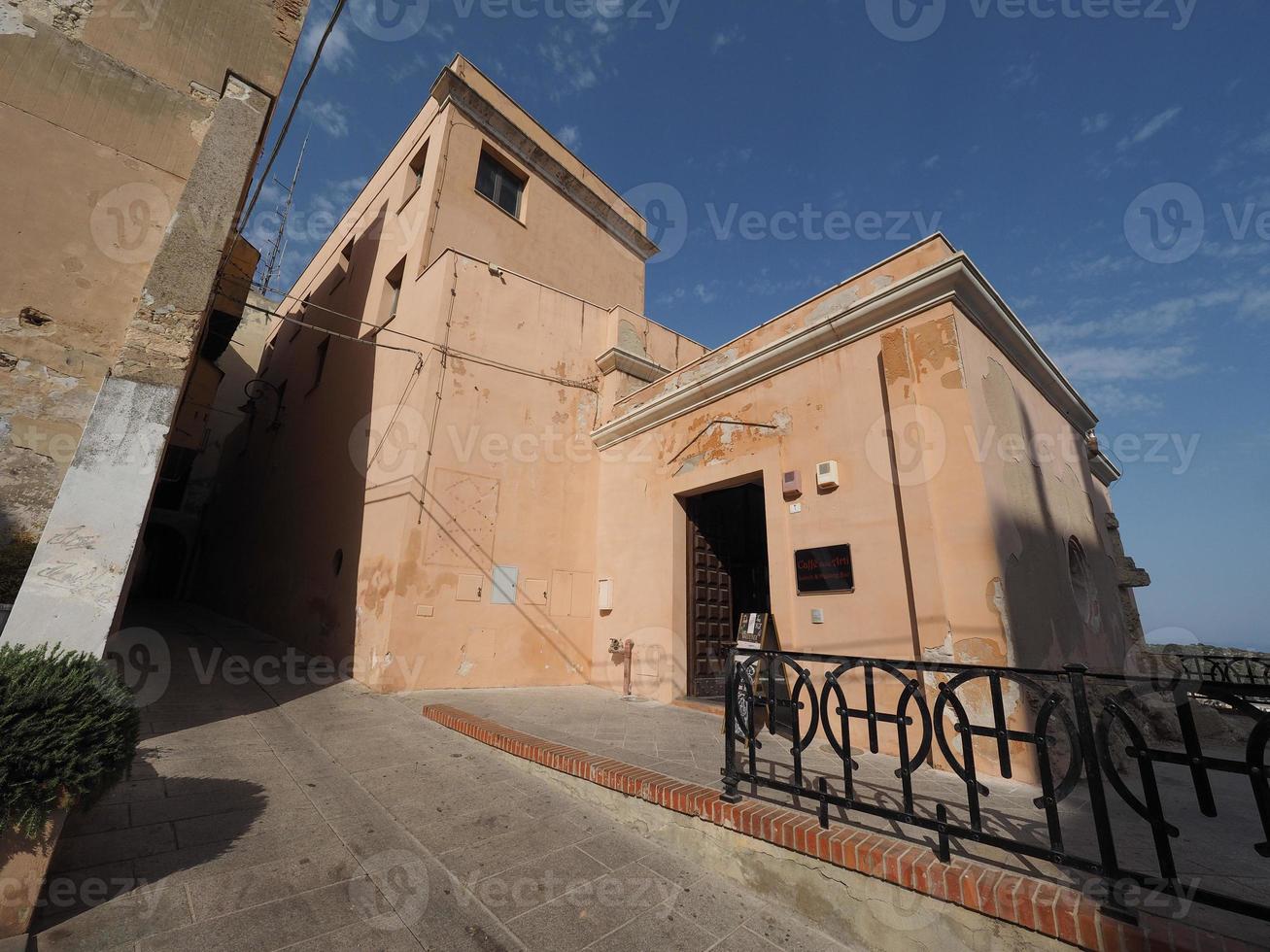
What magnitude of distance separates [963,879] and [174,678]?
28.7 ft

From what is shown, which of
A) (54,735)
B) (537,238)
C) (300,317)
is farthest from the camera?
(300,317)

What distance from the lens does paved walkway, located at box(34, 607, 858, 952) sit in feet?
7.39

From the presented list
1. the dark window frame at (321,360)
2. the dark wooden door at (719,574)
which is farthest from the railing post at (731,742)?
the dark window frame at (321,360)

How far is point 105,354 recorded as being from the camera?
4719 millimetres

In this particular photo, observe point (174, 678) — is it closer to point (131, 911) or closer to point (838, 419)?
point (131, 911)

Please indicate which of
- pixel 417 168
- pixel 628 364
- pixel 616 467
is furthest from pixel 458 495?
pixel 417 168

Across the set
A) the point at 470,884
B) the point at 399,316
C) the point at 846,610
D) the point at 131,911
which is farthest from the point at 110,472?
the point at 399,316

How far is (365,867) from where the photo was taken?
9.00ft

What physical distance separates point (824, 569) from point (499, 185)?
10.2 meters

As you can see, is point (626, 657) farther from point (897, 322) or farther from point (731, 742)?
point (897, 322)

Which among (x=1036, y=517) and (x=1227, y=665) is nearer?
(x=1036, y=517)

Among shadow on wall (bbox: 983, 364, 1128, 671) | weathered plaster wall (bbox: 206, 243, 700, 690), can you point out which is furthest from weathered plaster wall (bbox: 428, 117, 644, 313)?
shadow on wall (bbox: 983, 364, 1128, 671)

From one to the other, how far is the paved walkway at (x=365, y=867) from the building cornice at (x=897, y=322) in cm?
527

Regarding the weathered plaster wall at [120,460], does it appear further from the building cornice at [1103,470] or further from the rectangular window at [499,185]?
the building cornice at [1103,470]
